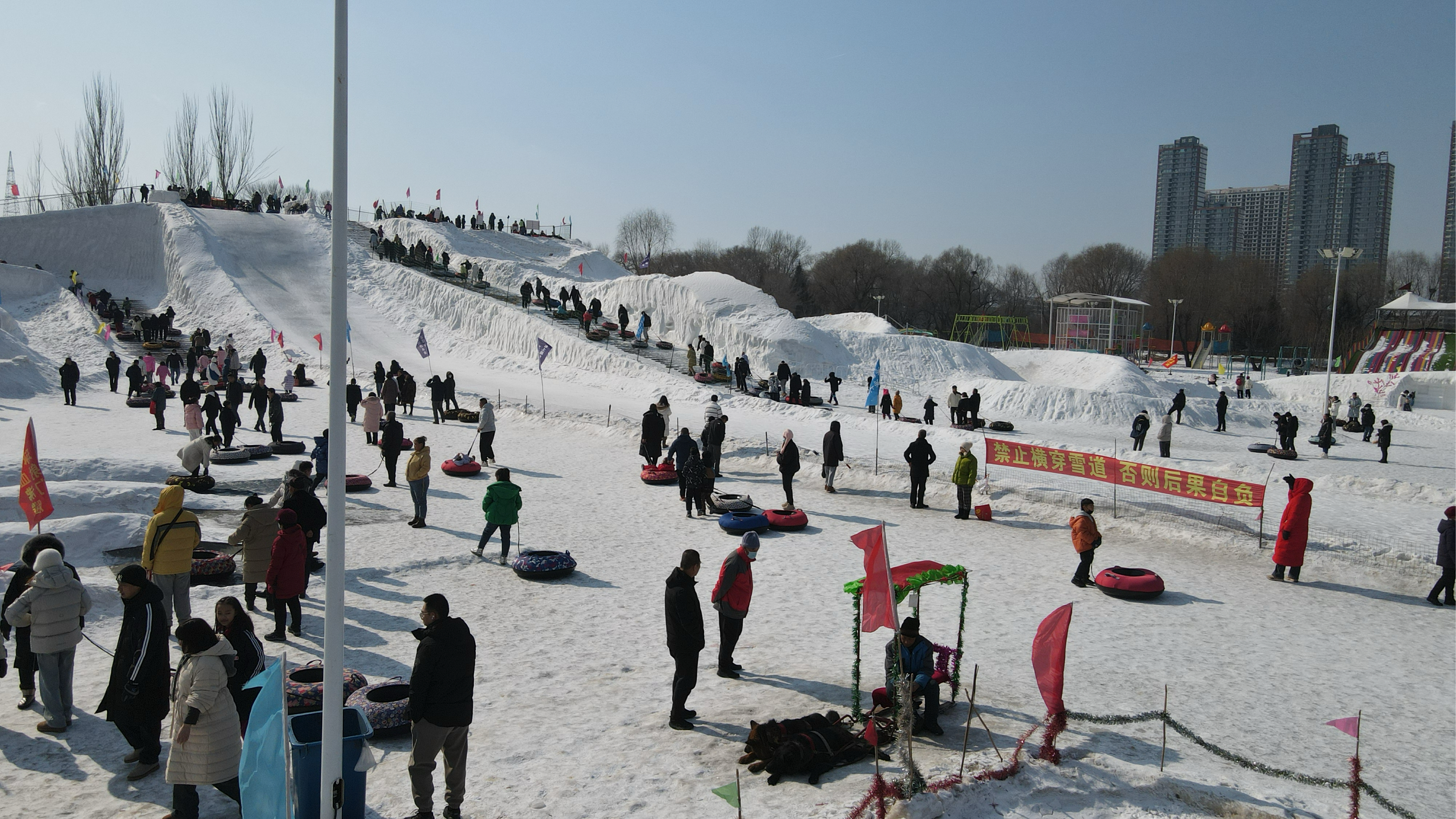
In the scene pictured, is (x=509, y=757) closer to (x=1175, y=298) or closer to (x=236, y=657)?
(x=236, y=657)

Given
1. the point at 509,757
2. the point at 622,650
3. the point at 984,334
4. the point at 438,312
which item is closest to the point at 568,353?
the point at 438,312

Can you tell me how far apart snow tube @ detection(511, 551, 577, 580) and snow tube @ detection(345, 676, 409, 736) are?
4.40 metres

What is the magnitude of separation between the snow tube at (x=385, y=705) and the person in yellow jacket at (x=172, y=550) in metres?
2.35

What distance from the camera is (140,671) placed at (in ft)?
19.9

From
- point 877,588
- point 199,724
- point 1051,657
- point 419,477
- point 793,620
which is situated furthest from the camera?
point 419,477

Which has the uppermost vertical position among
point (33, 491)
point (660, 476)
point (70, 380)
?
point (70, 380)

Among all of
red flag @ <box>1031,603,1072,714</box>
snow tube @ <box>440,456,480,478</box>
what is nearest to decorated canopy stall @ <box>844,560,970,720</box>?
red flag @ <box>1031,603,1072,714</box>

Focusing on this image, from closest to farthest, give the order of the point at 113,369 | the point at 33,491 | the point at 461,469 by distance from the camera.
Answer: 1. the point at 33,491
2. the point at 461,469
3. the point at 113,369

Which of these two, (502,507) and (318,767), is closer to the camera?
(318,767)

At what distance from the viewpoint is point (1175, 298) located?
88.0m

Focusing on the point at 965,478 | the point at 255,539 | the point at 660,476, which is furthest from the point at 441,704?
the point at 660,476

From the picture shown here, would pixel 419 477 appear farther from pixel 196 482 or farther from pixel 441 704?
pixel 441 704

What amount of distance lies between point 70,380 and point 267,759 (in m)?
25.9

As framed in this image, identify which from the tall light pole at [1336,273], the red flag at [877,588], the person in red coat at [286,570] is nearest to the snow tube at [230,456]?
the person in red coat at [286,570]
